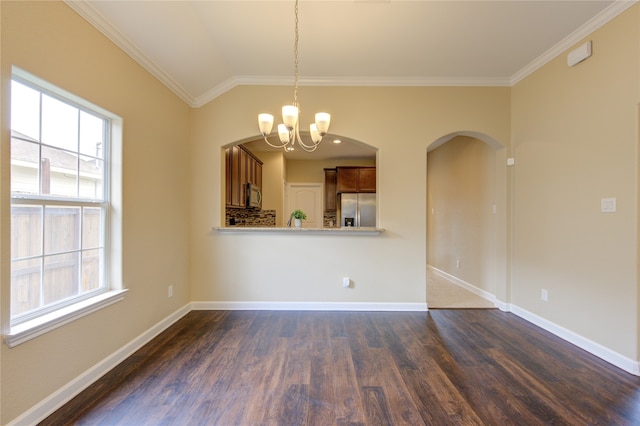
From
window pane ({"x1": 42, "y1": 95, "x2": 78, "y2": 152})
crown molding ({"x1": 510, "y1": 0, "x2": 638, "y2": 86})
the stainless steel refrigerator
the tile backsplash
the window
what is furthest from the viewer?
the stainless steel refrigerator

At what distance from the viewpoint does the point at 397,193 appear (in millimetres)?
3414

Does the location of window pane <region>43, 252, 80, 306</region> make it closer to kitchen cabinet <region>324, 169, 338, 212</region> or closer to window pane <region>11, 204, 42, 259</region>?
window pane <region>11, 204, 42, 259</region>

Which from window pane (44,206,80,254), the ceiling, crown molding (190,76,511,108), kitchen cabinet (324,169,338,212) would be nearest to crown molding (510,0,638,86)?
the ceiling

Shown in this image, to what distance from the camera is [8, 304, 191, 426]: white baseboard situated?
1.54 metres

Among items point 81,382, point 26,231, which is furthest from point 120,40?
point 81,382

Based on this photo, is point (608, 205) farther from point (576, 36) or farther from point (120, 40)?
point (120, 40)

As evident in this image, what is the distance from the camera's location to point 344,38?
264 cm

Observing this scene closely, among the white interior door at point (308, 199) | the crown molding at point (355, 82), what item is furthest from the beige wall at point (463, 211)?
the white interior door at point (308, 199)

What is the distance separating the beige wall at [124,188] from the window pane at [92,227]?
0.60 ft

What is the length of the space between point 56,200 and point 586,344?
14.5 ft

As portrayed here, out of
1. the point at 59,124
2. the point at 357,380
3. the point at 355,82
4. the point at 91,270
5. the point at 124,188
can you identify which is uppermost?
the point at 355,82

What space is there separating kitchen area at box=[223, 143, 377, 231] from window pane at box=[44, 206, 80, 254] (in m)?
2.48

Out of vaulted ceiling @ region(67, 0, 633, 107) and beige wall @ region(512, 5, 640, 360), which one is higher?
vaulted ceiling @ region(67, 0, 633, 107)

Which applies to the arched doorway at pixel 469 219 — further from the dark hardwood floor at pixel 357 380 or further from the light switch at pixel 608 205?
the light switch at pixel 608 205
